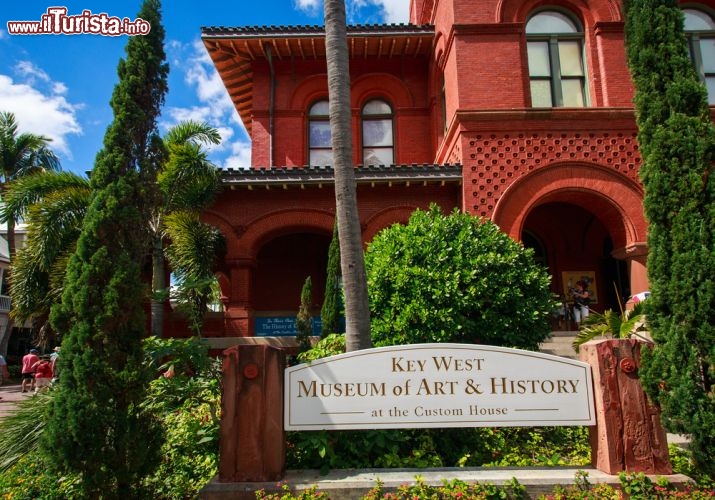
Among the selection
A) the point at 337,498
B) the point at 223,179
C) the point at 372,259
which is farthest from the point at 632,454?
the point at 223,179

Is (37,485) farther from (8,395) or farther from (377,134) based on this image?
(377,134)

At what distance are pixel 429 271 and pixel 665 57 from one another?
397 centimetres

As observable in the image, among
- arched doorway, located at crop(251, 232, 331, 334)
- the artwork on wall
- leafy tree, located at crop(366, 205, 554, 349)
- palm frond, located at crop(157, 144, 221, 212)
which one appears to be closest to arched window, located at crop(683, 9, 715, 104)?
the artwork on wall

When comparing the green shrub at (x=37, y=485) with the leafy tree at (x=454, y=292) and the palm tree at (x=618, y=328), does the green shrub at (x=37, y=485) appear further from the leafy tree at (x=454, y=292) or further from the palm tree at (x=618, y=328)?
the palm tree at (x=618, y=328)

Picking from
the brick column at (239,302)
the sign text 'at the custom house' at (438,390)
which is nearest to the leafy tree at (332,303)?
the brick column at (239,302)

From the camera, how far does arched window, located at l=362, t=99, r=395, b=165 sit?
16.3 metres

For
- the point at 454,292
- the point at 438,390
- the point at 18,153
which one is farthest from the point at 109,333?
the point at 18,153

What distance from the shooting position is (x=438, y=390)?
4.39 m

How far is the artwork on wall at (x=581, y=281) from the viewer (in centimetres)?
1502

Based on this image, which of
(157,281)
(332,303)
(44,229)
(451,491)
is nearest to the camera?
(451,491)

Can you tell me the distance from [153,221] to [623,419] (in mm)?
10012

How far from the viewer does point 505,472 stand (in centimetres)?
434

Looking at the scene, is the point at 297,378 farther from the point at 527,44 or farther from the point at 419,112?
the point at 419,112

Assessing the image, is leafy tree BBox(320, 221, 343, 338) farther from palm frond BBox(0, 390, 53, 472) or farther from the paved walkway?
the paved walkway
